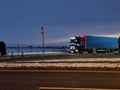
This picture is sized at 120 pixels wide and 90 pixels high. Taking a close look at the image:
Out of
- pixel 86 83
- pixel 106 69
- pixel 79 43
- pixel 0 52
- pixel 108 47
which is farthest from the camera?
pixel 108 47

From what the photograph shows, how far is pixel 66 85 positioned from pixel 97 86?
4.04ft

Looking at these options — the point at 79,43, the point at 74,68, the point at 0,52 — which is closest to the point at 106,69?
the point at 74,68

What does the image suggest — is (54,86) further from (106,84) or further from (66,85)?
(106,84)

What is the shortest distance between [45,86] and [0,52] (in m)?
38.0

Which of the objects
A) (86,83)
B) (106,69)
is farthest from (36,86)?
(106,69)

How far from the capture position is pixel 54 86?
14555mm

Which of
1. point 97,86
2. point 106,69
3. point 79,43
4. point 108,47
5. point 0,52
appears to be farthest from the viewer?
point 108,47

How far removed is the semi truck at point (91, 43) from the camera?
184 ft

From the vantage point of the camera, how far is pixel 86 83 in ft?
50.5

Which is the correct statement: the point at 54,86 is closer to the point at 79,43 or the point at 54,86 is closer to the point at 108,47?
the point at 79,43

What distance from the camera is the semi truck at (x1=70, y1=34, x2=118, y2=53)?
56.1m

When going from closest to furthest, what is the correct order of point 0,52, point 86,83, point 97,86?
point 97,86, point 86,83, point 0,52

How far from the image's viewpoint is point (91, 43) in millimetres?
58031

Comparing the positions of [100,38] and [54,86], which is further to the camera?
[100,38]
